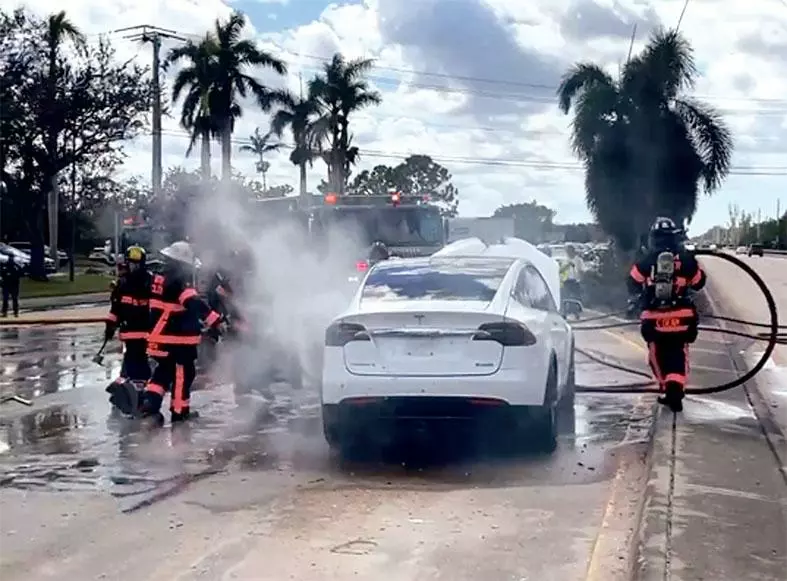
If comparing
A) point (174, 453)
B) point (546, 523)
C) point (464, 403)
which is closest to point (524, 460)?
point (464, 403)

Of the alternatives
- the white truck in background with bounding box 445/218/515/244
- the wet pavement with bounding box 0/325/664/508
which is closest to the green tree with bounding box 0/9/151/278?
the white truck in background with bounding box 445/218/515/244

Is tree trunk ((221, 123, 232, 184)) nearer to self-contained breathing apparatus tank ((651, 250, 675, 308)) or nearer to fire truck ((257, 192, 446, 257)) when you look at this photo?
fire truck ((257, 192, 446, 257))

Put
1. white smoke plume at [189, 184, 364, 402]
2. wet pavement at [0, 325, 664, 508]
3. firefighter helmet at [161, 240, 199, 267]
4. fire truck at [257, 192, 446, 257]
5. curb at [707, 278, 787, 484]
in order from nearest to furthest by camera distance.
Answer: wet pavement at [0, 325, 664, 508]
curb at [707, 278, 787, 484]
firefighter helmet at [161, 240, 199, 267]
white smoke plume at [189, 184, 364, 402]
fire truck at [257, 192, 446, 257]

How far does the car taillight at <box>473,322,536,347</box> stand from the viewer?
8.53 metres

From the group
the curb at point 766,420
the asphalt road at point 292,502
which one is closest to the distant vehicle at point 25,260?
the curb at point 766,420

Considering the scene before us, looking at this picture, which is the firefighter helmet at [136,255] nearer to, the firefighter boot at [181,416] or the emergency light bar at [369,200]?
the firefighter boot at [181,416]

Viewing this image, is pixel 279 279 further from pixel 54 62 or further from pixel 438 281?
pixel 54 62

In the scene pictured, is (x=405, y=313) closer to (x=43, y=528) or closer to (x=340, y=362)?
(x=340, y=362)

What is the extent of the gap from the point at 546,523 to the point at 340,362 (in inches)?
92.8

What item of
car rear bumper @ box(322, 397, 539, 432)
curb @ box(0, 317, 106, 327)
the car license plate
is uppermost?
the car license plate

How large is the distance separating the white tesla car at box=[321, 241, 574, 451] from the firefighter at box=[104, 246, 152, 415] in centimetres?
303

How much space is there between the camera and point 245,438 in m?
9.93

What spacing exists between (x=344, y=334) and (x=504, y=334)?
119 centimetres

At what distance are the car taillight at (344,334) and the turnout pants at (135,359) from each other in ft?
10.5
